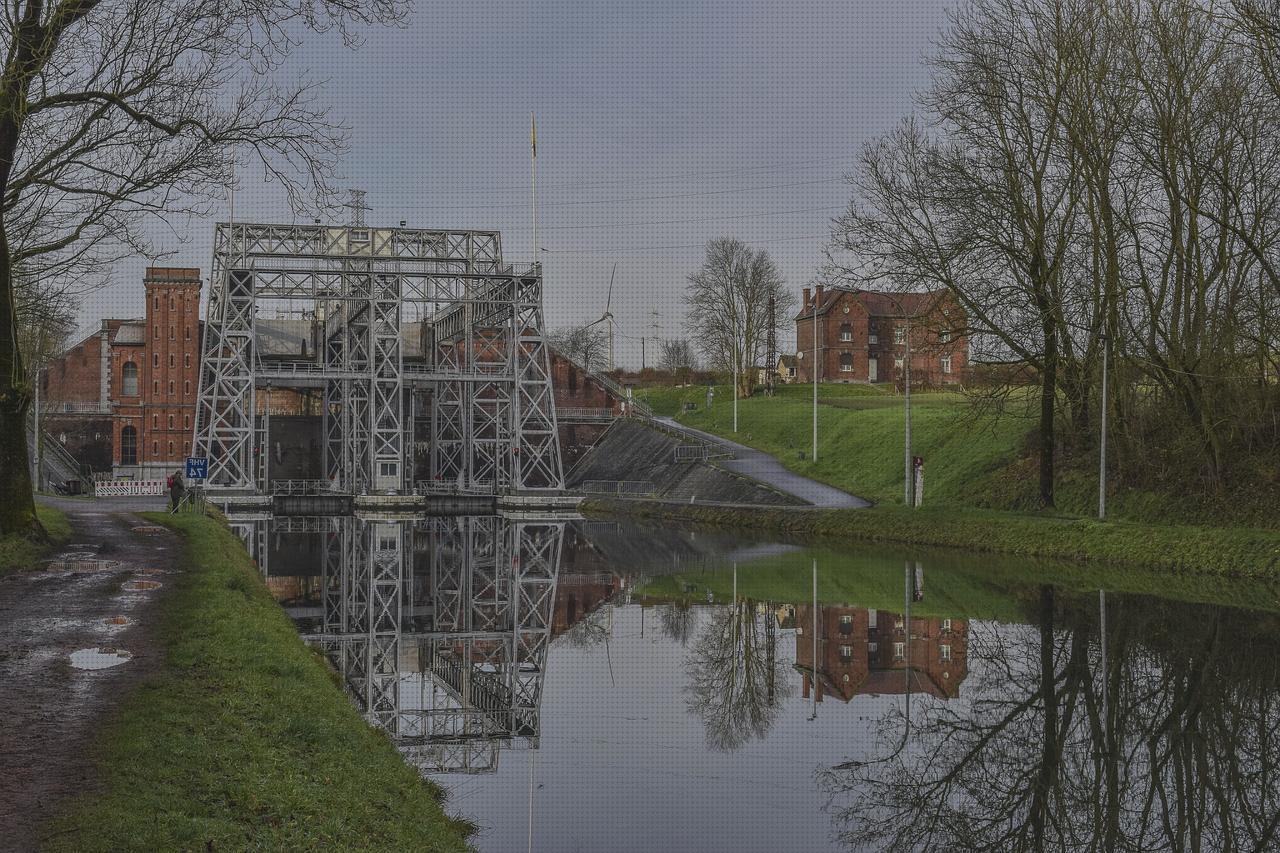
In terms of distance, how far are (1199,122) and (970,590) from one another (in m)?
13.4

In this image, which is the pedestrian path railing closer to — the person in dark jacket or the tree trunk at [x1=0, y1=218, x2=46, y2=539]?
the person in dark jacket

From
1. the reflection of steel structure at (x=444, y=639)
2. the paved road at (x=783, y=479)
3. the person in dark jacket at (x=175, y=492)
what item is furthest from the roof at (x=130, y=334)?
the reflection of steel structure at (x=444, y=639)

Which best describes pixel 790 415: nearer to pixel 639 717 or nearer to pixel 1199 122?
pixel 1199 122

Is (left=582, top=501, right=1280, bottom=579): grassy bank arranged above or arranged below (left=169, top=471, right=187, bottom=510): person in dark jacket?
below

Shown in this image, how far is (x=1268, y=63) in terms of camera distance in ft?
76.5

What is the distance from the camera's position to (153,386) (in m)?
75.5

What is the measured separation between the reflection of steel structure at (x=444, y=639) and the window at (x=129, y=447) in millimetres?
44470

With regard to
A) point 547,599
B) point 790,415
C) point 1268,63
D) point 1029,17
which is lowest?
point 547,599

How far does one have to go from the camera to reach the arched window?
76438 millimetres

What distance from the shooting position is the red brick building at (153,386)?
75312 mm

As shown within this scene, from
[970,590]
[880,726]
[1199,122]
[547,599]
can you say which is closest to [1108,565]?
[970,590]

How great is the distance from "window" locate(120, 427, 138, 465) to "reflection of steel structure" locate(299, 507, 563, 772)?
44.5m

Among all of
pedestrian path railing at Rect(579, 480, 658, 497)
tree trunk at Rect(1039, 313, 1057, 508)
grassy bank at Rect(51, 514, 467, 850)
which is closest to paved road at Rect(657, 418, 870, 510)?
pedestrian path railing at Rect(579, 480, 658, 497)

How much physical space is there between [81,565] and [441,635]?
575 cm
